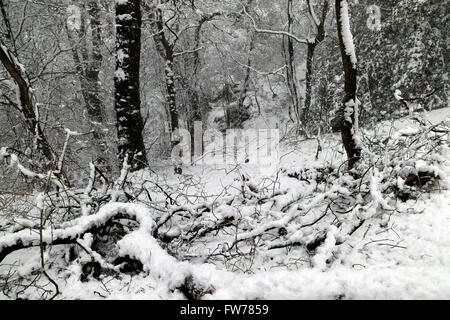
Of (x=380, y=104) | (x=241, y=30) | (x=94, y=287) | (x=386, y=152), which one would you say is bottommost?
(x=94, y=287)

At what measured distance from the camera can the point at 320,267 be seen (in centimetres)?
192

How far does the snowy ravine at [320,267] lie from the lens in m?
1.54

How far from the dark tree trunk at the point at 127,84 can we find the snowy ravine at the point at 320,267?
89.0 inches

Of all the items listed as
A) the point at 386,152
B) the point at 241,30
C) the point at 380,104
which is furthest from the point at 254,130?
the point at 386,152

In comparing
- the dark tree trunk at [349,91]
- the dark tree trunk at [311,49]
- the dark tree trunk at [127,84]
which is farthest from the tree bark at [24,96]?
the dark tree trunk at [311,49]

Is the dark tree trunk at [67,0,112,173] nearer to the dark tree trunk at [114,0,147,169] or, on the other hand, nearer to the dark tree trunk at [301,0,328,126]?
the dark tree trunk at [114,0,147,169]

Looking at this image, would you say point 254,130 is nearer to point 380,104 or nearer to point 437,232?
point 380,104

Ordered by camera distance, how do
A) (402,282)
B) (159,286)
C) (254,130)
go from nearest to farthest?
(402,282) → (159,286) → (254,130)

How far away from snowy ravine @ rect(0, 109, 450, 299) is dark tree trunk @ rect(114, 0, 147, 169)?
226cm

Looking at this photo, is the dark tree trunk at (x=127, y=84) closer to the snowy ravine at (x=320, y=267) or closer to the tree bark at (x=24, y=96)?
the tree bark at (x=24, y=96)

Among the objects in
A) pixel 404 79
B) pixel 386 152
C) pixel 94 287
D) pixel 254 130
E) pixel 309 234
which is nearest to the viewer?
pixel 94 287

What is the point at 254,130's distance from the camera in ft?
60.4

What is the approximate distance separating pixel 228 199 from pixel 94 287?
161 cm

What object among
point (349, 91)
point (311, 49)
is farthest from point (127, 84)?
point (311, 49)
